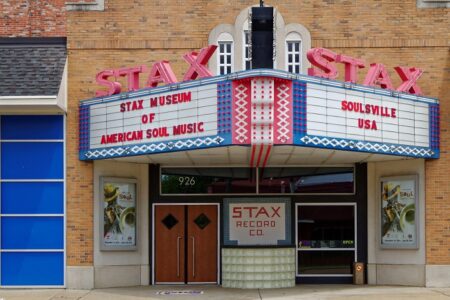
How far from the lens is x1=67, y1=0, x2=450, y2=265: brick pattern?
1861 centimetres

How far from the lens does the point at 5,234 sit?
60.3ft

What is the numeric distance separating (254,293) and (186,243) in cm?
287

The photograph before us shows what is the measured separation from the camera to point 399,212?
18.8 metres

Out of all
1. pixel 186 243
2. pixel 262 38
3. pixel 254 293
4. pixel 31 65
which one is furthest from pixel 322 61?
pixel 31 65

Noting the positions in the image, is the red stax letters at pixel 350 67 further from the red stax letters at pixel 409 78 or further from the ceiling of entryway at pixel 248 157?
the ceiling of entryway at pixel 248 157

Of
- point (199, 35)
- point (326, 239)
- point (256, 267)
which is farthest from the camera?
point (326, 239)

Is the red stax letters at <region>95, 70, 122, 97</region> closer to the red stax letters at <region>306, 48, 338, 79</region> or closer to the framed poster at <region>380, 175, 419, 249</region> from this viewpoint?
the red stax letters at <region>306, 48, 338, 79</region>

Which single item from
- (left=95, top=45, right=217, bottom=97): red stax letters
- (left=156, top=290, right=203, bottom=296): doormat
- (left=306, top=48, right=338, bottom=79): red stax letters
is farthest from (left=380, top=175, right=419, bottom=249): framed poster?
(left=95, top=45, right=217, bottom=97): red stax letters

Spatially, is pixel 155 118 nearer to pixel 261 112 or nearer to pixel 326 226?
pixel 261 112

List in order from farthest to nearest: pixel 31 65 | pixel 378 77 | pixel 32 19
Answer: pixel 32 19
pixel 31 65
pixel 378 77

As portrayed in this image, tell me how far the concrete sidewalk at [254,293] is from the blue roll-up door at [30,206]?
21.4 inches

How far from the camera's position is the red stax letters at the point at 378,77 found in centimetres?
1723

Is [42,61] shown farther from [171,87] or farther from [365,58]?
[365,58]

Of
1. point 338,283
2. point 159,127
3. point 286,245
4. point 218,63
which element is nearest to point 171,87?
point 159,127
